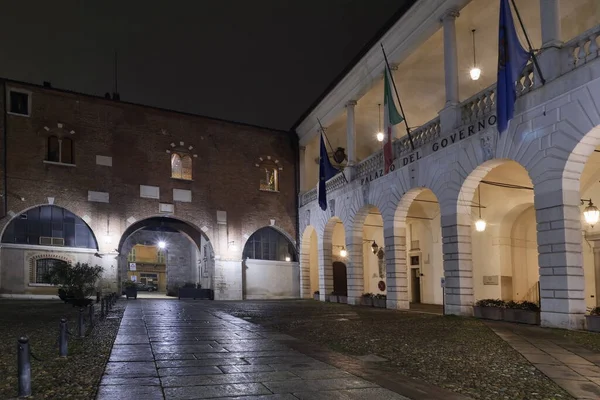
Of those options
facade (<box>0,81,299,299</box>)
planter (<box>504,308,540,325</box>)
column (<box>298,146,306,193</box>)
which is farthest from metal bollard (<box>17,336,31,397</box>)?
column (<box>298,146,306,193</box>)

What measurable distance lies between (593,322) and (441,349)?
446cm

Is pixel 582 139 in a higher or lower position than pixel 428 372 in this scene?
higher

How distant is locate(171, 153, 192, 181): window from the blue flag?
1923 centimetres

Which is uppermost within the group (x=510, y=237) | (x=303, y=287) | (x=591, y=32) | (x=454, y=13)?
(x=454, y=13)

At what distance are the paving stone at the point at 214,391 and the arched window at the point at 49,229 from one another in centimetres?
2186

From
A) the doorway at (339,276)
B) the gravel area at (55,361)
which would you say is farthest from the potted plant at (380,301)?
the gravel area at (55,361)

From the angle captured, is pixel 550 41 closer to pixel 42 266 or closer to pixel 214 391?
pixel 214 391

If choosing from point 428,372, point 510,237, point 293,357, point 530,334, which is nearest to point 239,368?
point 293,357

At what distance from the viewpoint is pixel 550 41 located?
12312 millimetres

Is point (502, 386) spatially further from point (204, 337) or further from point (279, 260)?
point (279, 260)

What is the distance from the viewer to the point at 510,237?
66.1 feet

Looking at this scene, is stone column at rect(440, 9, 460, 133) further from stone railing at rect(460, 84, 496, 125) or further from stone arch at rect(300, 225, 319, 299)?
stone arch at rect(300, 225, 319, 299)

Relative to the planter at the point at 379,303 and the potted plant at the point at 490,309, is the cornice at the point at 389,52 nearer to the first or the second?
the planter at the point at 379,303

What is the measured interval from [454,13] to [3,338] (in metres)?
15.6
